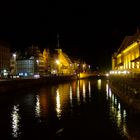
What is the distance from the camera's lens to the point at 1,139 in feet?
85.1

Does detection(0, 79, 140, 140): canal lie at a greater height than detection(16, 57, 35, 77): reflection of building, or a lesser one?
lesser

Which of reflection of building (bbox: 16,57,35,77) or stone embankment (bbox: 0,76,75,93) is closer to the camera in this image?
stone embankment (bbox: 0,76,75,93)

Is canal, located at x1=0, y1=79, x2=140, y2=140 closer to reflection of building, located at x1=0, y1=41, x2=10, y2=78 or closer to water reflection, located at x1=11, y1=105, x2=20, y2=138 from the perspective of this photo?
water reflection, located at x1=11, y1=105, x2=20, y2=138

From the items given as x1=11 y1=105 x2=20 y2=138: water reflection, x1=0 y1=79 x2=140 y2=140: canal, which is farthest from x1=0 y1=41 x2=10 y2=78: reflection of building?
x1=0 y1=79 x2=140 y2=140: canal

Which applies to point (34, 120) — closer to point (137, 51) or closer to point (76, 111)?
point (76, 111)

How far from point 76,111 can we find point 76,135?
46.6 ft

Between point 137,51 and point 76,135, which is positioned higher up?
point 137,51

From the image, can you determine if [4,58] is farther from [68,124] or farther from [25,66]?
[68,124]

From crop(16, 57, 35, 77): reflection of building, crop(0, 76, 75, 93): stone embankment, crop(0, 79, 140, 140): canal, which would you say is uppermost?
crop(16, 57, 35, 77): reflection of building

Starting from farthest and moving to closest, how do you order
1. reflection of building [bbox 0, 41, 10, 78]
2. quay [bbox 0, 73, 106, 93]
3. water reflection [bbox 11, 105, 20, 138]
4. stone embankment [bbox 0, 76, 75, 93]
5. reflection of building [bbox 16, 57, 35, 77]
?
1. reflection of building [bbox 16, 57, 35, 77]
2. reflection of building [bbox 0, 41, 10, 78]
3. quay [bbox 0, 73, 106, 93]
4. stone embankment [bbox 0, 76, 75, 93]
5. water reflection [bbox 11, 105, 20, 138]

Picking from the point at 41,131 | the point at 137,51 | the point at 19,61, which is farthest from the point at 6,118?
the point at 19,61

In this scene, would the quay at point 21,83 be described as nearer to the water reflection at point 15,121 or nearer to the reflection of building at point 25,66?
the water reflection at point 15,121

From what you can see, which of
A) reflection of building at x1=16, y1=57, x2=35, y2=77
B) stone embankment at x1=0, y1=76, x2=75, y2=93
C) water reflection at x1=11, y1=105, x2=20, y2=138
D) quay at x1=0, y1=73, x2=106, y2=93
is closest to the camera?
water reflection at x1=11, y1=105, x2=20, y2=138

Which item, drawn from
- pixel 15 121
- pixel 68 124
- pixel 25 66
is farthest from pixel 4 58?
pixel 68 124
